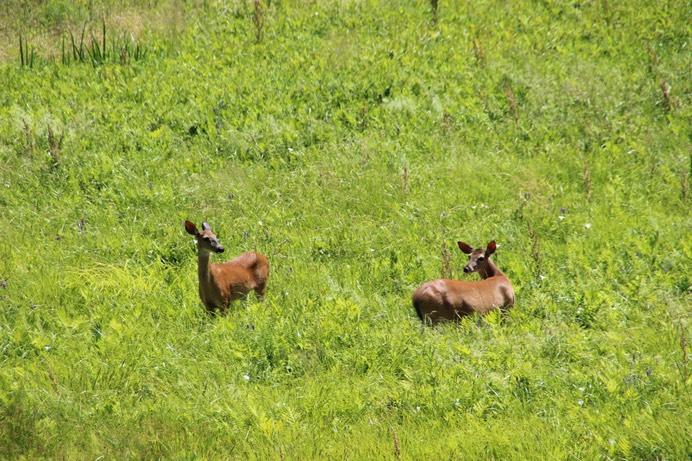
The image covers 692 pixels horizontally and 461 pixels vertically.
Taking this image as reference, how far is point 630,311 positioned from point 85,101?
8.48 metres

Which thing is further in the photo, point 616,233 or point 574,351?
point 616,233

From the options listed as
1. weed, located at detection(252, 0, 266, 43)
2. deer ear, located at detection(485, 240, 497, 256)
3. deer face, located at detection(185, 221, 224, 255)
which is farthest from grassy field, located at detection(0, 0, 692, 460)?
deer face, located at detection(185, 221, 224, 255)

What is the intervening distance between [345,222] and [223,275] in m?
1.96

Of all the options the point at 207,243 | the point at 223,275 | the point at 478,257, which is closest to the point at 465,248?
the point at 478,257

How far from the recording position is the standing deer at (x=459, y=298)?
6773mm

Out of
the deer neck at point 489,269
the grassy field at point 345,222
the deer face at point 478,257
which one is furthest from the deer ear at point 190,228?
the deer neck at point 489,269

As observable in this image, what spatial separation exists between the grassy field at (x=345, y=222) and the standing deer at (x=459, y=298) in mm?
150

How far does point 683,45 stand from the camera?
12602 millimetres

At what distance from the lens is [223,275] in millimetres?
7348

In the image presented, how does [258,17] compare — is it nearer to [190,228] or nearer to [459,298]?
[190,228]

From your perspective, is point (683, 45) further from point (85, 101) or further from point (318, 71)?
point (85, 101)

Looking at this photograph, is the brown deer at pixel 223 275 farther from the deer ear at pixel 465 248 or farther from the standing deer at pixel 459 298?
the deer ear at pixel 465 248

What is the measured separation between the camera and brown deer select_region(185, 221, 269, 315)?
7176 mm

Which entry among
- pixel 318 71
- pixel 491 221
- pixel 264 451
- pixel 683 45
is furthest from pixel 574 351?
pixel 683 45
